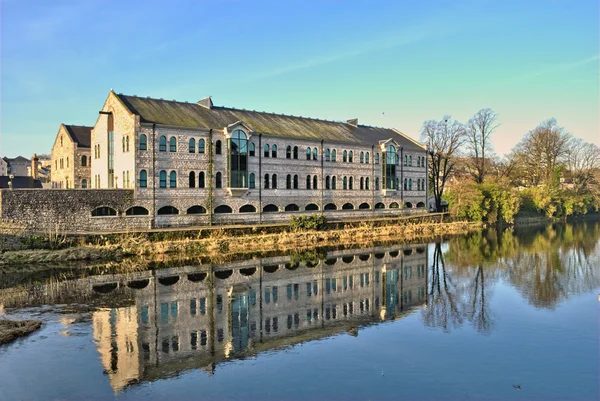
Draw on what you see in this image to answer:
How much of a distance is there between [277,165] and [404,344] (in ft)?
96.1

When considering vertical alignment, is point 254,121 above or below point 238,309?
above

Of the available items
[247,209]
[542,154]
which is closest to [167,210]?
[247,209]

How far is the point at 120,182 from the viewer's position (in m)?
37.0

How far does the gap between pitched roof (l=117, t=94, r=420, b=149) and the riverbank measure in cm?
2167

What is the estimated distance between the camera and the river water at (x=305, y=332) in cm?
1143

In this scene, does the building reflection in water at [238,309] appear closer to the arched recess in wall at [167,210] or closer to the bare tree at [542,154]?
the arched recess in wall at [167,210]

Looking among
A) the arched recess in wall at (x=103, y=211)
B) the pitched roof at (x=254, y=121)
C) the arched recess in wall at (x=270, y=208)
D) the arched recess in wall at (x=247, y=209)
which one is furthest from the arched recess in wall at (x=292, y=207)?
the arched recess in wall at (x=103, y=211)

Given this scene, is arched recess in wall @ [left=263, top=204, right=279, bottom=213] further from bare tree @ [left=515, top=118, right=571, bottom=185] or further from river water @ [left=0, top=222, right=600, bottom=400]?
bare tree @ [left=515, top=118, right=571, bottom=185]

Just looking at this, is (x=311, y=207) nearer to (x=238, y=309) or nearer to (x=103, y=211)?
(x=103, y=211)

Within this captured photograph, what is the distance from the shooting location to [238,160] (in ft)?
129

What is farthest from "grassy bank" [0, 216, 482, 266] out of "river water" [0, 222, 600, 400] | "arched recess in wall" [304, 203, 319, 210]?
"arched recess in wall" [304, 203, 319, 210]

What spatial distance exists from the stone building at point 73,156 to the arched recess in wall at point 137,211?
1460cm

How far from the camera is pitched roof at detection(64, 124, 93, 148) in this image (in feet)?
151

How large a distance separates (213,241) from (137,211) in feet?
21.3
